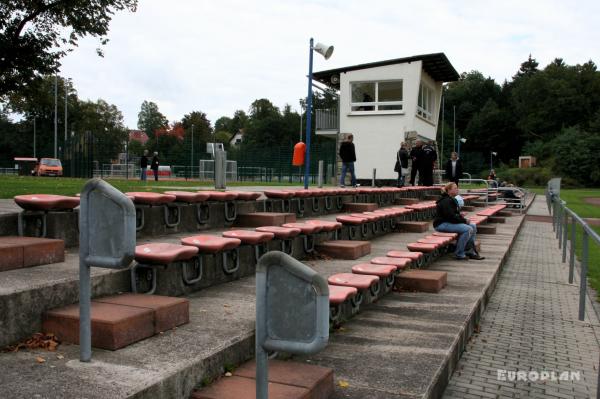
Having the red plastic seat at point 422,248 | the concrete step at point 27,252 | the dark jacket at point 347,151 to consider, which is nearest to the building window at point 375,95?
the dark jacket at point 347,151

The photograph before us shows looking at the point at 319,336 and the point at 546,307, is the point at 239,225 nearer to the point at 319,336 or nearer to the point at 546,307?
the point at 546,307

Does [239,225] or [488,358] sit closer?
[488,358]

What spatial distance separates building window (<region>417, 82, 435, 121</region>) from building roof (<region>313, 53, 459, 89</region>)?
2.86ft

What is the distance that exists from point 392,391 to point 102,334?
1678 millimetres

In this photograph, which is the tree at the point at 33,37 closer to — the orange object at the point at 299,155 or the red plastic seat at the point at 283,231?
the orange object at the point at 299,155

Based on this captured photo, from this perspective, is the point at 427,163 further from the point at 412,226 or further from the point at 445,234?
the point at 445,234

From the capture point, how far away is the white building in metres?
26.1

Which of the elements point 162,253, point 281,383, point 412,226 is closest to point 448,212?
point 412,226

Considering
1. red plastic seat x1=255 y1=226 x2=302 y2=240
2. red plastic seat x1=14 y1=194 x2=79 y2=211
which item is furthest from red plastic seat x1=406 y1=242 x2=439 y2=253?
red plastic seat x1=14 y1=194 x2=79 y2=211

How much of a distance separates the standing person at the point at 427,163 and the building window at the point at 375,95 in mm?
8511

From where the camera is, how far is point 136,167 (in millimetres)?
34562

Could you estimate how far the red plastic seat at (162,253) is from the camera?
12.3ft

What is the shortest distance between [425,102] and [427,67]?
1.94m

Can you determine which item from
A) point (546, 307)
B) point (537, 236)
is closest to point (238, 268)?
point (546, 307)
